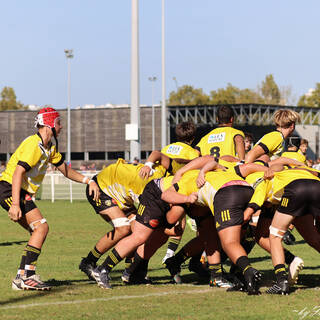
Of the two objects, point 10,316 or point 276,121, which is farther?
point 276,121

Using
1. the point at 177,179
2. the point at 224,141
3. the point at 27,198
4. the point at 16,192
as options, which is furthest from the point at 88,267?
the point at 224,141

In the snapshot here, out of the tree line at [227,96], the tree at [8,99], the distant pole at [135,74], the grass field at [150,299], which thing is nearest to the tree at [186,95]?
the tree line at [227,96]

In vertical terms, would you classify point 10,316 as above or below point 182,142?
below

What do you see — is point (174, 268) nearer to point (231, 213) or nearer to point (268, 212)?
point (268, 212)

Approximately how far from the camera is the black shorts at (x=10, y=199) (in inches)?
320

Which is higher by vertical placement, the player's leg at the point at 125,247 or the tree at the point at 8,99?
the tree at the point at 8,99

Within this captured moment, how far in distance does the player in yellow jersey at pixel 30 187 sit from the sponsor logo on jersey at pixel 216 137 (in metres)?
2.70

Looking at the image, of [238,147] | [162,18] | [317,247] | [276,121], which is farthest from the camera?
[162,18]

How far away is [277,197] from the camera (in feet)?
26.0

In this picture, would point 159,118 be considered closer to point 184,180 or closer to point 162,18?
point 162,18

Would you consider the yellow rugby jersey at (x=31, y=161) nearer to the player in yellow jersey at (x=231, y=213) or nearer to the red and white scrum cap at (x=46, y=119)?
the red and white scrum cap at (x=46, y=119)

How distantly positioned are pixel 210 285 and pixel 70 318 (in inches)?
98.8

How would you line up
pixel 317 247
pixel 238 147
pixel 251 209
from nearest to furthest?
pixel 251 209 < pixel 317 247 < pixel 238 147

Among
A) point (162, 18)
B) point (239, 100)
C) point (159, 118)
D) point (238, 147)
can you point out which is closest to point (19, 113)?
point (159, 118)
